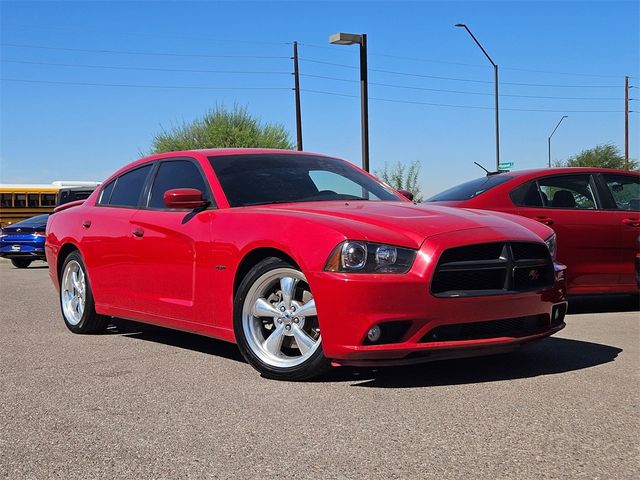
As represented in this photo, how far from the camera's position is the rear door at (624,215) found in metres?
8.19

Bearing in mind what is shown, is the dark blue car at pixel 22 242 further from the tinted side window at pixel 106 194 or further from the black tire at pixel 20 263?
the tinted side window at pixel 106 194

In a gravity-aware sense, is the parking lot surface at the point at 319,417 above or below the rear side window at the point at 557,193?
below

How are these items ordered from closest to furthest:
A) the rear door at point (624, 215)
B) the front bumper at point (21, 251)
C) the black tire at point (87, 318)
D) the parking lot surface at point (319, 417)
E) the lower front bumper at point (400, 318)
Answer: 1. the parking lot surface at point (319, 417)
2. the lower front bumper at point (400, 318)
3. the black tire at point (87, 318)
4. the rear door at point (624, 215)
5. the front bumper at point (21, 251)

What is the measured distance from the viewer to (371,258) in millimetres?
4582

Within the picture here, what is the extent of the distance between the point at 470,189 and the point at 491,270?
12.7 ft

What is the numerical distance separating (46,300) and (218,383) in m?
6.18

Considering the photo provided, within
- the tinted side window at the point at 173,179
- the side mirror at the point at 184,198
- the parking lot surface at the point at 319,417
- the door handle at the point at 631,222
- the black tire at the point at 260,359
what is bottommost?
the parking lot surface at the point at 319,417

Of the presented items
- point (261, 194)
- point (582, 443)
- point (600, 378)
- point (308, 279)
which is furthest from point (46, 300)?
point (582, 443)

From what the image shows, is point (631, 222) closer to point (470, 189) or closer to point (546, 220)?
point (546, 220)

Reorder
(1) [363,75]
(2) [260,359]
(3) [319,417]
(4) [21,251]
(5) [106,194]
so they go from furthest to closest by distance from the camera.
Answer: (4) [21,251]
(1) [363,75]
(5) [106,194]
(2) [260,359]
(3) [319,417]

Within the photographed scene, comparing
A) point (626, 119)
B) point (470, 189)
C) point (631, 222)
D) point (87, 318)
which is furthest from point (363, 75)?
point (626, 119)

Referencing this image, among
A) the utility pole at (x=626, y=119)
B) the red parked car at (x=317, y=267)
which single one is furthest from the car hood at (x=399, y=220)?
the utility pole at (x=626, y=119)

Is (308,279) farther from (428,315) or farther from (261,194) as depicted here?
(261,194)

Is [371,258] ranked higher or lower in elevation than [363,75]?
lower
